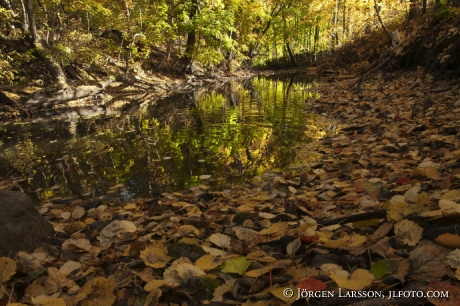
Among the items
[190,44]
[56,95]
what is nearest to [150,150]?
[56,95]

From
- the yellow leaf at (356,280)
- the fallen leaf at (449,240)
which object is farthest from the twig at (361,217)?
the yellow leaf at (356,280)

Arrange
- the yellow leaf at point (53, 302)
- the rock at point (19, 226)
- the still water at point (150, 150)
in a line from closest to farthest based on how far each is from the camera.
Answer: the yellow leaf at point (53, 302)
the rock at point (19, 226)
the still water at point (150, 150)

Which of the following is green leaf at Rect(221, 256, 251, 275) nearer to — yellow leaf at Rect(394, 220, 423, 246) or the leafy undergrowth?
the leafy undergrowth

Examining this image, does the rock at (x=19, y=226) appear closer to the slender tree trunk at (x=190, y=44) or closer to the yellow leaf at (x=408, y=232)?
the yellow leaf at (x=408, y=232)

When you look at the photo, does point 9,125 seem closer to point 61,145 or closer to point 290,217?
point 61,145

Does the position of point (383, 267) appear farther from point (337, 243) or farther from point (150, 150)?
point (150, 150)

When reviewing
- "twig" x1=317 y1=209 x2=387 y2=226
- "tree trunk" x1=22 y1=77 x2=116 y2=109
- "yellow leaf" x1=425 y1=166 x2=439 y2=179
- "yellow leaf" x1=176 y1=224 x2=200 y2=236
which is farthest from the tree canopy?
"yellow leaf" x1=176 y1=224 x2=200 y2=236

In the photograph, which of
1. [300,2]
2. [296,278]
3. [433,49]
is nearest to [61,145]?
[296,278]

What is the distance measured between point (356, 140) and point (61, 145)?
15.8ft

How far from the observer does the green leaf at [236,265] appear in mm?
1386

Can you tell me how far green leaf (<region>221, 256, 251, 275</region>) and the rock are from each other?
3.87 ft

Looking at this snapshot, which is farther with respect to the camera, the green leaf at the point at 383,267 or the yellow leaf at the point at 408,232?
the yellow leaf at the point at 408,232

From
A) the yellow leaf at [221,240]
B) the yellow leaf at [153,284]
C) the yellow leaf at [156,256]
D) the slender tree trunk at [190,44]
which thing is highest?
the slender tree trunk at [190,44]

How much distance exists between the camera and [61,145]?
5.56 meters
